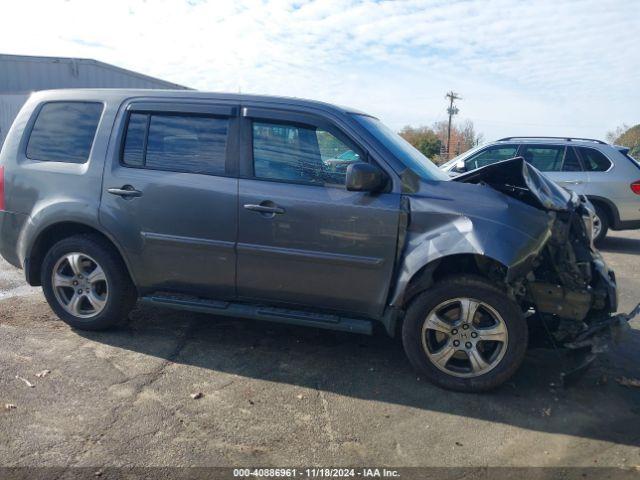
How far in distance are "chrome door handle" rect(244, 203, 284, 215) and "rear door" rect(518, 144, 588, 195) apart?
6496 millimetres

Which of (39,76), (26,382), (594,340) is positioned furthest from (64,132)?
(39,76)

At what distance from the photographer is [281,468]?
274 cm

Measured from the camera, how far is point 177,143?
4.06 metres

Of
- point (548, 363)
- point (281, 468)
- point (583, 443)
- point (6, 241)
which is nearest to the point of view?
point (281, 468)

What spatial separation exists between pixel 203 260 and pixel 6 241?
1876 millimetres

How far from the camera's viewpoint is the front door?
3.65m

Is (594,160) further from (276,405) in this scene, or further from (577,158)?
(276,405)

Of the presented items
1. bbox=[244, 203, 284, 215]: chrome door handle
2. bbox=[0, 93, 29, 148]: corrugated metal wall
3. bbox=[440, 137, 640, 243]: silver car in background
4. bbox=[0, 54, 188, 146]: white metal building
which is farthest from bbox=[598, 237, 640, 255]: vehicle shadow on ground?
bbox=[0, 93, 29, 148]: corrugated metal wall

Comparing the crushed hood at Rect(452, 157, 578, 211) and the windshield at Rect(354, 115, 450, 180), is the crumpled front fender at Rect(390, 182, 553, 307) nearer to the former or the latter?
the crushed hood at Rect(452, 157, 578, 211)

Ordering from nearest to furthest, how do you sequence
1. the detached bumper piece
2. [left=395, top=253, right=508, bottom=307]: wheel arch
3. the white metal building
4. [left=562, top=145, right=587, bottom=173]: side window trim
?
the detached bumper piece → [left=395, top=253, right=508, bottom=307]: wheel arch → [left=562, top=145, right=587, bottom=173]: side window trim → the white metal building

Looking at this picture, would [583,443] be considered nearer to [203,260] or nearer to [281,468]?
[281,468]

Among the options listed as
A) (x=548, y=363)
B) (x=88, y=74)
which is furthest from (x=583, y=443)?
(x=88, y=74)

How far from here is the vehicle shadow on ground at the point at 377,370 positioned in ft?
11.0

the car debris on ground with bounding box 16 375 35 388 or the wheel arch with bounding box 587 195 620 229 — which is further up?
the wheel arch with bounding box 587 195 620 229
